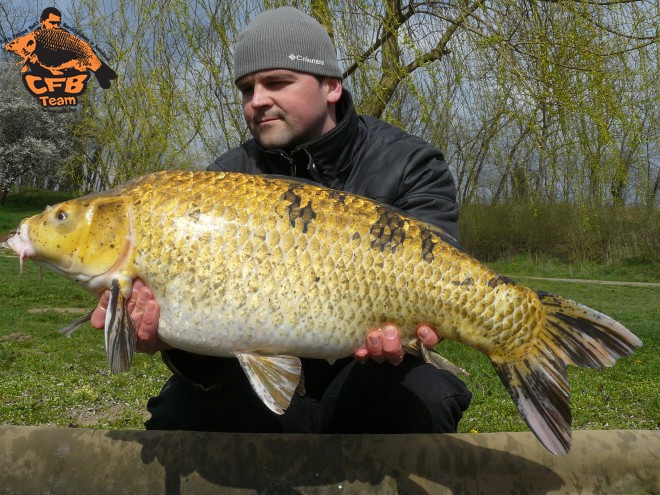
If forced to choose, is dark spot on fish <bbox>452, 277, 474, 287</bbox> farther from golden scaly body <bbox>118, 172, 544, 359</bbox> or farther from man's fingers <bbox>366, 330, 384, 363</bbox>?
man's fingers <bbox>366, 330, 384, 363</bbox>

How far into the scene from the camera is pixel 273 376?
1.48m

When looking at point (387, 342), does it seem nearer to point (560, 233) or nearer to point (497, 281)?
point (497, 281)

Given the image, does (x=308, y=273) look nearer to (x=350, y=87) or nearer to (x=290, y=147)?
(x=290, y=147)

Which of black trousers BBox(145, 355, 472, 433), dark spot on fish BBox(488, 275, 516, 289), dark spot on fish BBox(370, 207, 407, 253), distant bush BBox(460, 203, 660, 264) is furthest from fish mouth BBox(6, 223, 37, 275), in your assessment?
distant bush BBox(460, 203, 660, 264)

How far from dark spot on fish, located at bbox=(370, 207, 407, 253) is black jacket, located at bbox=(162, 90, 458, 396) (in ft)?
1.43

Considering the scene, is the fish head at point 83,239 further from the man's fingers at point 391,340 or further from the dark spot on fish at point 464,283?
the dark spot on fish at point 464,283

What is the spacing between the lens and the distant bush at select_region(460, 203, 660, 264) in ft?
44.4

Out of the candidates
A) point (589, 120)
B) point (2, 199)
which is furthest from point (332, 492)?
point (2, 199)

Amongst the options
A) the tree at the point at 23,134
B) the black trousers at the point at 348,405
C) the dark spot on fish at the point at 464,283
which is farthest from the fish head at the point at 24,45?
the dark spot on fish at the point at 464,283

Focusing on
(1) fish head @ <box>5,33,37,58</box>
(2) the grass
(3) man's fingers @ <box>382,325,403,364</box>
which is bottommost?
(2) the grass

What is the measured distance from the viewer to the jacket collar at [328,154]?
6.66ft

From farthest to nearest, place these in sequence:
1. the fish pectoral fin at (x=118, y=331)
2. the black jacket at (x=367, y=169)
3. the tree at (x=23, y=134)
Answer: the tree at (x=23, y=134), the black jacket at (x=367, y=169), the fish pectoral fin at (x=118, y=331)

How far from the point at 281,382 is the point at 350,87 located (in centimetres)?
293

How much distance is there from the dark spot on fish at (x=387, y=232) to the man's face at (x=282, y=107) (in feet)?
1.89
